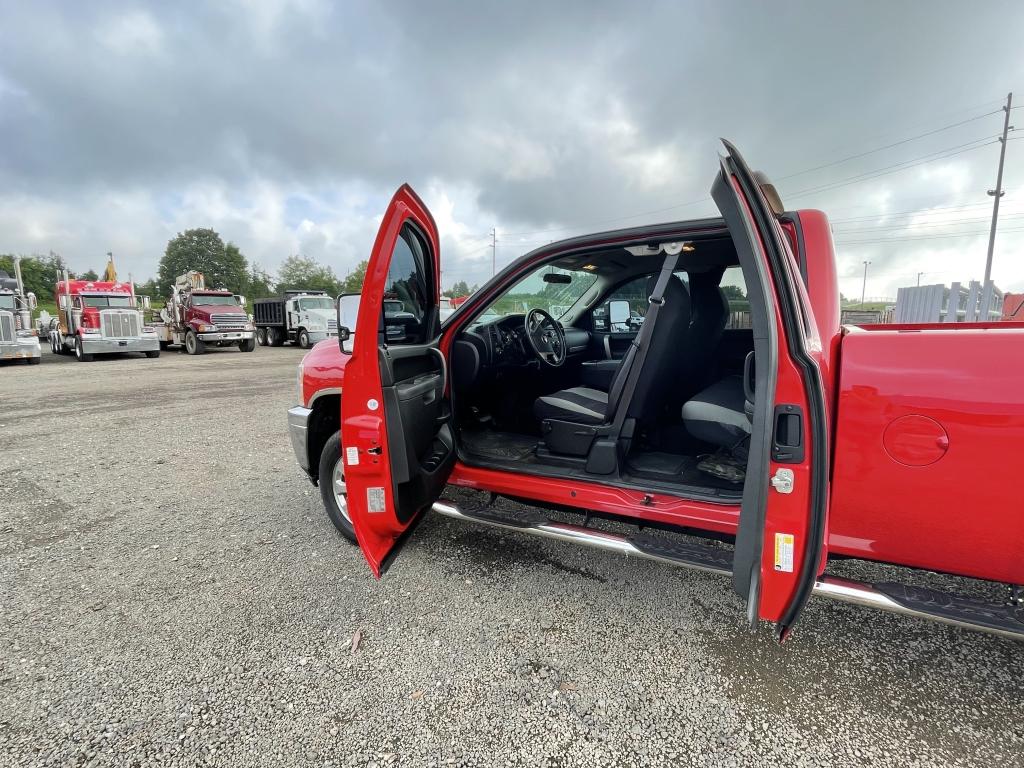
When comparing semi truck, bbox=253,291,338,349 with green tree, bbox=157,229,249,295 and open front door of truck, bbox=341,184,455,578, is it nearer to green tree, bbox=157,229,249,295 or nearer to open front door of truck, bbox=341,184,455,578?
open front door of truck, bbox=341,184,455,578

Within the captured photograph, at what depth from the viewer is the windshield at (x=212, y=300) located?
56.2 ft

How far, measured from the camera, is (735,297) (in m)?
3.14

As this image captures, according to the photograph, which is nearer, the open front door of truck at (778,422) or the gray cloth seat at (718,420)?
the open front door of truck at (778,422)

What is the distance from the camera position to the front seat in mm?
2383

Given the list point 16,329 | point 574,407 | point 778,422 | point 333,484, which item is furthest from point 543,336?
point 16,329

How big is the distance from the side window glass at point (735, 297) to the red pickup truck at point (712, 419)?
2 cm

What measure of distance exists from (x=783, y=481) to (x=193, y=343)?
19579 millimetres

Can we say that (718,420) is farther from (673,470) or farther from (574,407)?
(574,407)

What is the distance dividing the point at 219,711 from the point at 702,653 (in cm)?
180


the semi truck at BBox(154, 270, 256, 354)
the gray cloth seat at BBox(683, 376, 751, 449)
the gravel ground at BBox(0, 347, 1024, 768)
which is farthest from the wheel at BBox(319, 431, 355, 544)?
the semi truck at BBox(154, 270, 256, 354)

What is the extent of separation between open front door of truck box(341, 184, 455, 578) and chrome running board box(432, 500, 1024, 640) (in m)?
0.74

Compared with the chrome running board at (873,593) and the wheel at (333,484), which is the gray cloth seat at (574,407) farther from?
the wheel at (333,484)

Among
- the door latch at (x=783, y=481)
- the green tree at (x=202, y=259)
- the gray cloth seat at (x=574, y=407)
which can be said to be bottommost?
the door latch at (x=783, y=481)

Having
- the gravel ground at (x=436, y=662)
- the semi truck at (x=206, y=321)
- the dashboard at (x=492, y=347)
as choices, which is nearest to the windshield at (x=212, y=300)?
the semi truck at (x=206, y=321)
